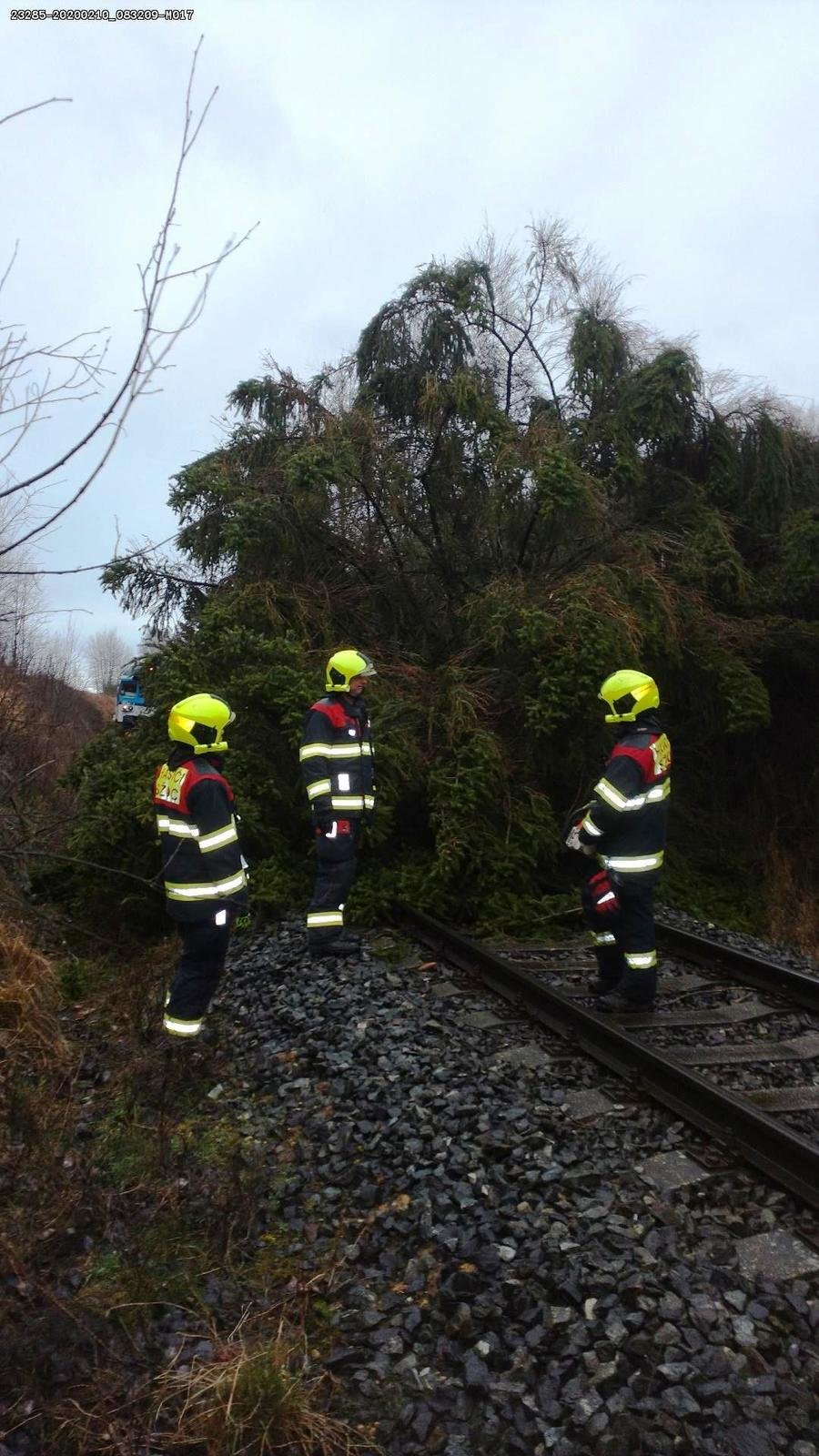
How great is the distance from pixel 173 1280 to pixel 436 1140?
53.5 inches

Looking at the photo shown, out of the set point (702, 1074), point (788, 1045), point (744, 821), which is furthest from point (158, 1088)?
point (744, 821)

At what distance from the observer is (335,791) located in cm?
723

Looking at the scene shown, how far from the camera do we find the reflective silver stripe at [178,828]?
5.61m

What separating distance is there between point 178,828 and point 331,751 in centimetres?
183

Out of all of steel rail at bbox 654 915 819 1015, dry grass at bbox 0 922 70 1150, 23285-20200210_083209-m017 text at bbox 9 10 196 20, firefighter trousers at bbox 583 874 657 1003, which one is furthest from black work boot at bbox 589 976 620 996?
23285-20200210_083209-m017 text at bbox 9 10 196 20

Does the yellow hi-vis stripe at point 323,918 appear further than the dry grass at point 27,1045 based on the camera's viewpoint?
Yes

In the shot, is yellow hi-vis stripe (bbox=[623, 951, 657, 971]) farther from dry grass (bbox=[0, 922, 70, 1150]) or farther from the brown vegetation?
dry grass (bbox=[0, 922, 70, 1150])

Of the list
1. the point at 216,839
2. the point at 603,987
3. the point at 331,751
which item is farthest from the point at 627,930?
the point at 216,839

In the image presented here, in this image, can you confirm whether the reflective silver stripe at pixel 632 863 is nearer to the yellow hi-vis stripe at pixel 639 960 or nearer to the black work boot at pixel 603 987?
the yellow hi-vis stripe at pixel 639 960

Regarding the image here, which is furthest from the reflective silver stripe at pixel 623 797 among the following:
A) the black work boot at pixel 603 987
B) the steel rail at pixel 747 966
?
the steel rail at pixel 747 966

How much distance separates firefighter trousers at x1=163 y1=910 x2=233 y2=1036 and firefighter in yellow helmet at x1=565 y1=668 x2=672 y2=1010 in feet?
7.59

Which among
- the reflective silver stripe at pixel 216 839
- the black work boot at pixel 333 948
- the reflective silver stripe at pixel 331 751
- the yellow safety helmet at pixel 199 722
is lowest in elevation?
the black work boot at pixel 333 948

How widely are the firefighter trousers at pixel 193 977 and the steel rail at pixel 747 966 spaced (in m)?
3.75

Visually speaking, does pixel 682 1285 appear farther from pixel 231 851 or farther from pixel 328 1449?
pixel 231 851
